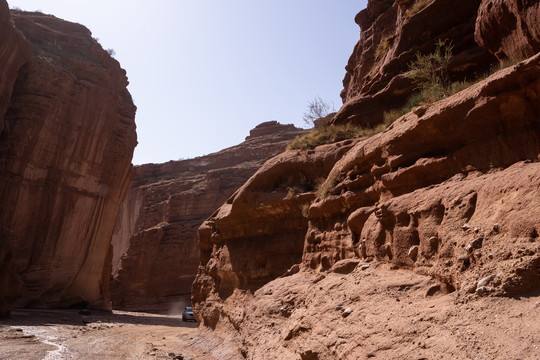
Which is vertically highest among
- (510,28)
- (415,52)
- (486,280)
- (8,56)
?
(8,56)

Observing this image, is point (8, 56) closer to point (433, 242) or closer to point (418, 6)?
point (418, 6)

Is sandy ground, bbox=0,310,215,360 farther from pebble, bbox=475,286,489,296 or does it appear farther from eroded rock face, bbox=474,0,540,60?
eroded rock face, bbox=474,0,540,60

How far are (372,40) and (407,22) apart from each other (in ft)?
19.5

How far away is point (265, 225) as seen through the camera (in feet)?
42.9

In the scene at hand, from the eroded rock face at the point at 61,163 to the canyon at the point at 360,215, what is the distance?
12 cm

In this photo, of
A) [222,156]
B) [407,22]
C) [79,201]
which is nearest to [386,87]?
[407,22]

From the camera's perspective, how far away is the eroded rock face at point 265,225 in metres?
12.2

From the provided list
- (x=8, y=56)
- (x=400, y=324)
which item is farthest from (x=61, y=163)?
(x=400, y=324)

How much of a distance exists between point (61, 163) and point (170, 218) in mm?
18427

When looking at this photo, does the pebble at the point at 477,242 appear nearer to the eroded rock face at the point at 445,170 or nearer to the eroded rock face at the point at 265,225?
the eroded rock face at the point at 445,170

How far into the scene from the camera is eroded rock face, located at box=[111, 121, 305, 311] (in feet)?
136

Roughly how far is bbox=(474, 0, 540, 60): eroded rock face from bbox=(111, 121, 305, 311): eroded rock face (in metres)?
36.5

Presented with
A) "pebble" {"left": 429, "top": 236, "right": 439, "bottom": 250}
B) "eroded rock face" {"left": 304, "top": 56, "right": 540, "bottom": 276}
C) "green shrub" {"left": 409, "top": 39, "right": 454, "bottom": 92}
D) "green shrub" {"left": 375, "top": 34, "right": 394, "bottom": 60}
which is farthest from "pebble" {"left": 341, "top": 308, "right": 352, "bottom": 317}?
"green shrub" {"left": 375, "top": 34, "right": 394, "bottom": 60}

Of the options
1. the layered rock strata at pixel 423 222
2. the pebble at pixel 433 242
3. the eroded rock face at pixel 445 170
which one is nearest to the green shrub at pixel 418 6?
the layered rock strata at pixel 423 222
